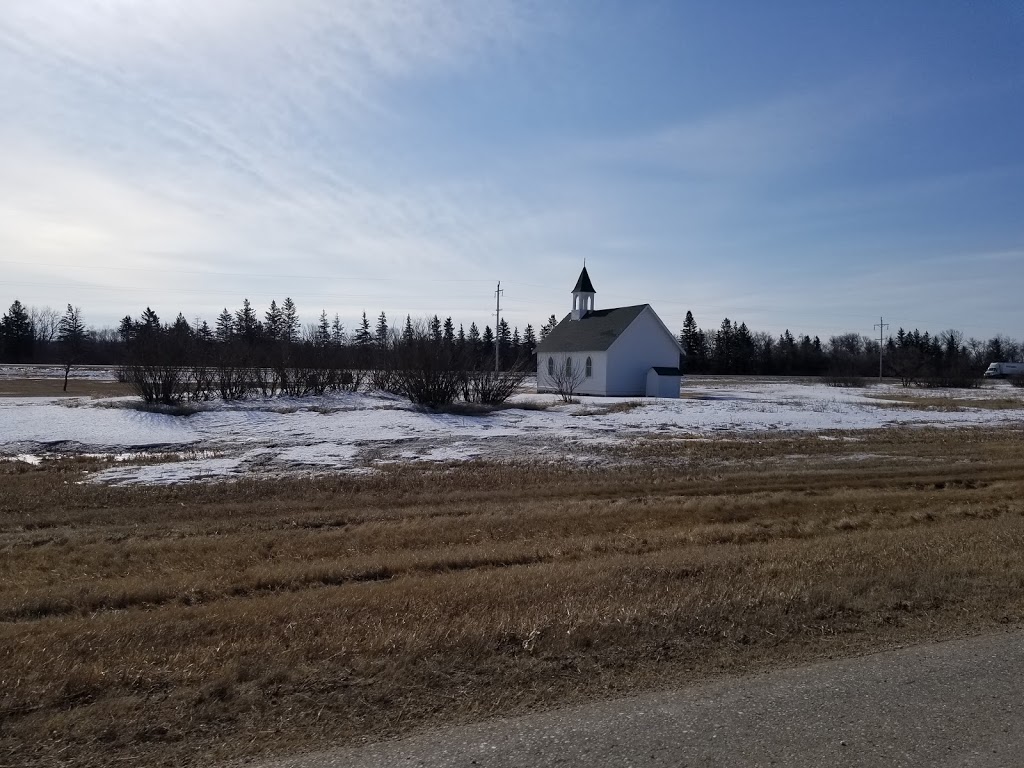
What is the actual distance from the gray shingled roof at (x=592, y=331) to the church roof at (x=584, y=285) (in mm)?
2009

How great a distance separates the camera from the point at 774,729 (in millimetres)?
3832

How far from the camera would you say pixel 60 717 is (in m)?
3.99

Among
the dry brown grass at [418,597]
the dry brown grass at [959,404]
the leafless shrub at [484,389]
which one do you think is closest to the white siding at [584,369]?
the leafless shrub at [484,389]

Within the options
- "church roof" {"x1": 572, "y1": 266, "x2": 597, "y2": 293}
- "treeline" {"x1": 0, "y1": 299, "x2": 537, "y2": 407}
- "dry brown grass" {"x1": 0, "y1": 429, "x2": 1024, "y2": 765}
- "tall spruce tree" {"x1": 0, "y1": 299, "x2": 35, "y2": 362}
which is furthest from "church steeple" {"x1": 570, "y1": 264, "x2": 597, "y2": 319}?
"tall spruce tree" {"x1": 0, "y1": 299, "x2": 35, "y2": 362}

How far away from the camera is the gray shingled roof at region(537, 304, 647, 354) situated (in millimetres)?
47281

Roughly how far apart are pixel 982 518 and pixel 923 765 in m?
8.36

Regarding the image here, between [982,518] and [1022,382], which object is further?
[1022,382]

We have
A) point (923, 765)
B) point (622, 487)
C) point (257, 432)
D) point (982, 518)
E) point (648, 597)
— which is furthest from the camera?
point (257, 432)

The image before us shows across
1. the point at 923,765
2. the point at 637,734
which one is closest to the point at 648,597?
the point at 637,734

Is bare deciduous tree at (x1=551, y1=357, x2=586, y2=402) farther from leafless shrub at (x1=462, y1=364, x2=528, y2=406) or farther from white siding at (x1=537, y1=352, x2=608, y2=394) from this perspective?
leafless shrub at (x1=462, y1=364, x2=528, y2=406)

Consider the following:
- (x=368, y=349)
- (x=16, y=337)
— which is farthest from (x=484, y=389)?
(x=16, y=337)

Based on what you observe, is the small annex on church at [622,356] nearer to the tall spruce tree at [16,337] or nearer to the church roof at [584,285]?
the church roof at [584,285]

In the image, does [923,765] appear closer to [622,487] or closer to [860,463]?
[622,487]

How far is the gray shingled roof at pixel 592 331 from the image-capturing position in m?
47.3
